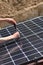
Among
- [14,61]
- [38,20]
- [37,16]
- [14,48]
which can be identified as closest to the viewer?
[14,61]

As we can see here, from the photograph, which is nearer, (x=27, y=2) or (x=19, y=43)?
(x=19, y=43)

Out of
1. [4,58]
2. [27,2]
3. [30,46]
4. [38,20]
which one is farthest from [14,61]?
[27,2]

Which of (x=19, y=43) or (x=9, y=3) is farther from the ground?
(x=9, y=3)

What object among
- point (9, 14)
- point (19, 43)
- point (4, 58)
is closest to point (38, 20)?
point (9, 14)

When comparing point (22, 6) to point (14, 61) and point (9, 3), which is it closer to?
point (9, 3)

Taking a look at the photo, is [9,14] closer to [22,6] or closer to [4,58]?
[22,6]

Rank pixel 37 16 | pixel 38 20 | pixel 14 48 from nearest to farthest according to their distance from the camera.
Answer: pixel 14 48 < pixel 38 20 < pixel 37 16
